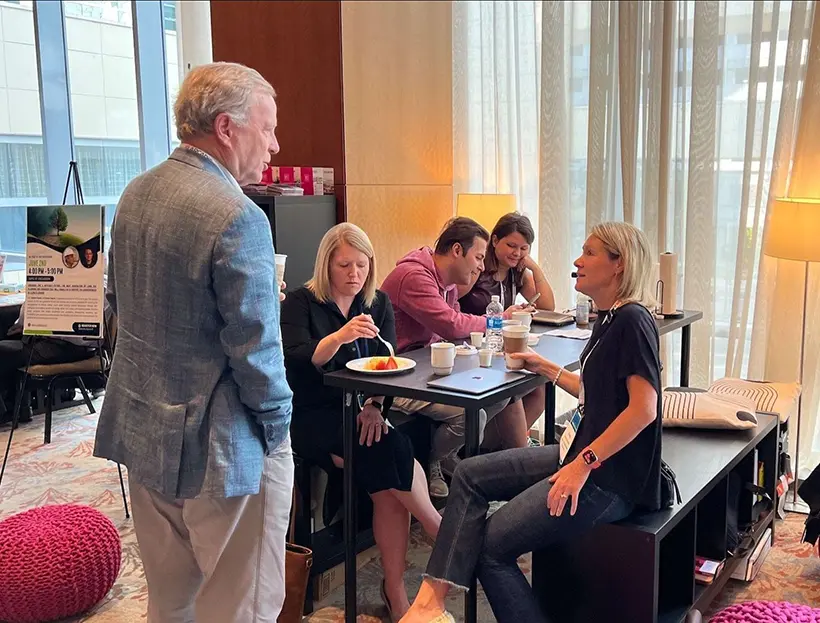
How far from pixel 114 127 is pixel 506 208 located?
12.8 ft

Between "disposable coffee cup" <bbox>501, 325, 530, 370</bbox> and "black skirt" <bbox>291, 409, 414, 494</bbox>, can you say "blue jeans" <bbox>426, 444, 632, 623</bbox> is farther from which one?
"disposable coffee cup" <bbox>501, 325, 530, 370</bbox>

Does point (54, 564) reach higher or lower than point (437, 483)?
higher

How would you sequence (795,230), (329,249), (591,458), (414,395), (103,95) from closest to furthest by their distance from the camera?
1. (591,458)
2. (414,395)
3. (329,249)
4. (795,230)
5. (103,95)

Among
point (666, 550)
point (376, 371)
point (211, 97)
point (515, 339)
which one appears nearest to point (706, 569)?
point (666, 550)

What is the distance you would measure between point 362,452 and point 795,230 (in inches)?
78.3

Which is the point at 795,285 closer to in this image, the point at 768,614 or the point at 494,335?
the point at 494,335

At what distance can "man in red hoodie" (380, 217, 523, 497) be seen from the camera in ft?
9.73

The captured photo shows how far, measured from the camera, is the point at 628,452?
76.4 inches

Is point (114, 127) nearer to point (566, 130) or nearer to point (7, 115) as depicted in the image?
point (7, 115)

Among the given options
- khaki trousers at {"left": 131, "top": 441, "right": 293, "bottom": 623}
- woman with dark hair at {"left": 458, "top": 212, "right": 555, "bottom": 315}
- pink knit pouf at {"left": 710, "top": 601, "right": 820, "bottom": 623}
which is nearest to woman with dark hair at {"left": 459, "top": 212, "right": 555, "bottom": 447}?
woman with dark hair at {"left": 458, "top": 212, "right": 555, "bottom": 315}

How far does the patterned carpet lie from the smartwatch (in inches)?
32.7

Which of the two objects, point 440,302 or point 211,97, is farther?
point 440,302

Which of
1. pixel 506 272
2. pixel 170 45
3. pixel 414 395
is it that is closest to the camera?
pixel 414 395

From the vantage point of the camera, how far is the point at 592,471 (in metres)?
1.93
